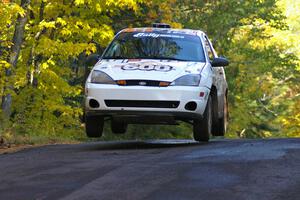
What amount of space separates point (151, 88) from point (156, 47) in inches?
57.0

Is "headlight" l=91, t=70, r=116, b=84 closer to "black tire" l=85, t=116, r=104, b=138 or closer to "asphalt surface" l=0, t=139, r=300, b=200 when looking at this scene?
"black tire" l=85, t=116, r=104, b=138

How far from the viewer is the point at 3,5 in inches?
566

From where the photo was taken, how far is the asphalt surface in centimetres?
595

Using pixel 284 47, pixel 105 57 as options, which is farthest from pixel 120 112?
pixel 284 47

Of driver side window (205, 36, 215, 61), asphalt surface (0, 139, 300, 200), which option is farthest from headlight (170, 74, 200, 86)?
driver side window (205, 36, 215, 61)

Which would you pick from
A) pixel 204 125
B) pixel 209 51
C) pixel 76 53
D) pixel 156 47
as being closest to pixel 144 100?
pixel 204 125

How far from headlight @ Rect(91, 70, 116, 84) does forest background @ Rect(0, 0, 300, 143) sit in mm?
3059

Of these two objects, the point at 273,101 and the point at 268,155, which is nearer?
the point at 268,155

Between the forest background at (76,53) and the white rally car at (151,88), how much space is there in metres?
3.08

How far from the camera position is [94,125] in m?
11.3

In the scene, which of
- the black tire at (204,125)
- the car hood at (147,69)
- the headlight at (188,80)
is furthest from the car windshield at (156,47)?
the black tire at (204,125)

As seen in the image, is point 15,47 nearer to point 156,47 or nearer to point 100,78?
point 156,47

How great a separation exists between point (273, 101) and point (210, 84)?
1548 inches

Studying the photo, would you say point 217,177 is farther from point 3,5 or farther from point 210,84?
point 3,5
